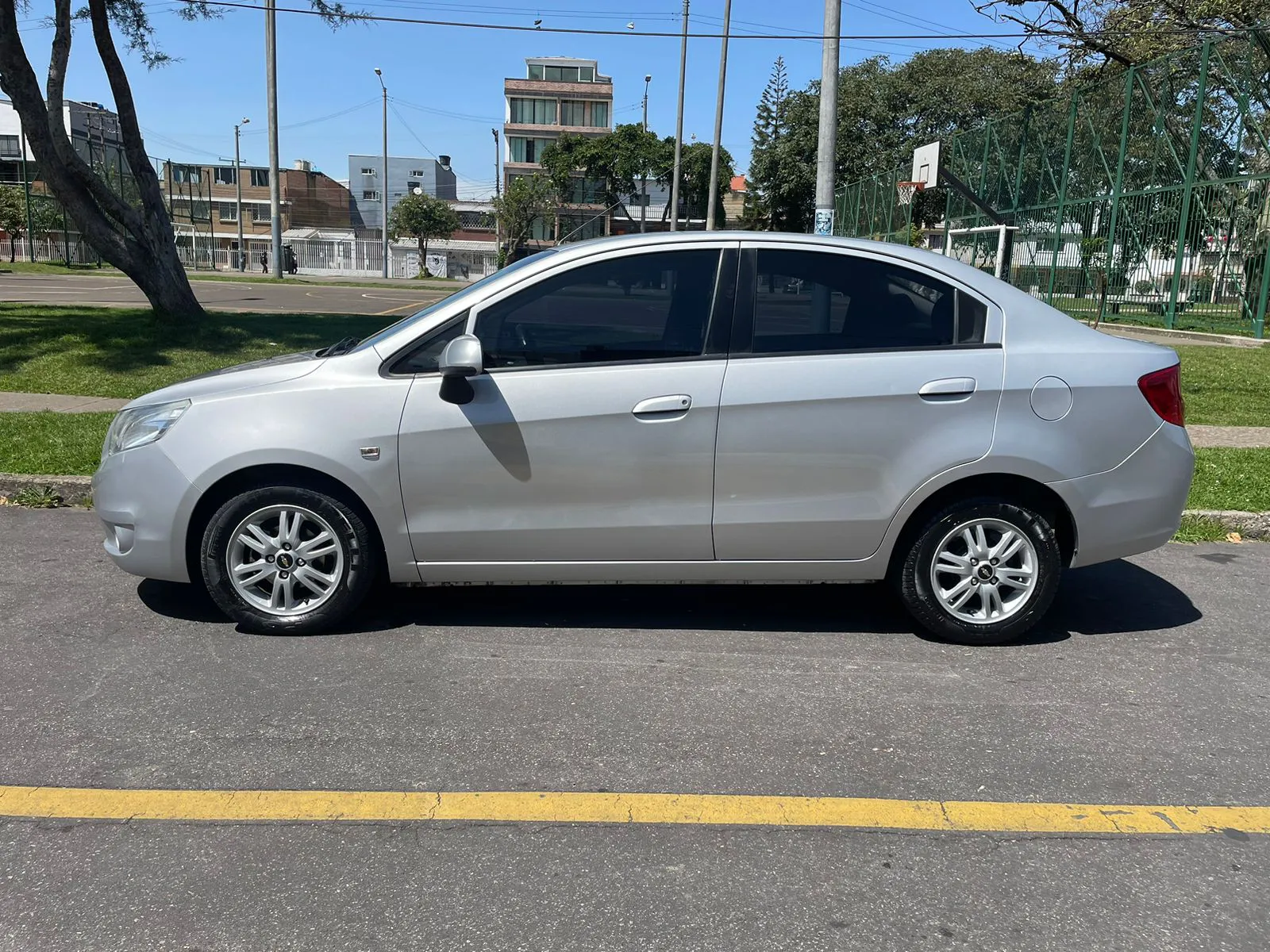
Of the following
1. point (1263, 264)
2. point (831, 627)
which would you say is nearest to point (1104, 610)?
point (831, 627)

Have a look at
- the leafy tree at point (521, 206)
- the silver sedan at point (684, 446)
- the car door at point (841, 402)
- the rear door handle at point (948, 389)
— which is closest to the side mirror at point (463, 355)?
the silver sedan at point (684, 446)

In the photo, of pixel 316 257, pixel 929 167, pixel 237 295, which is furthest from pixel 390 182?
pixel 929 167

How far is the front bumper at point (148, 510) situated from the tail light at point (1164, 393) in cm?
410

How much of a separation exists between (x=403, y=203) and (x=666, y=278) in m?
69.6

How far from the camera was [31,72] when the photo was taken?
12750 millimetres

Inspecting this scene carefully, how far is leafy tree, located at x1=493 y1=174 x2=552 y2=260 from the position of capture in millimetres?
66438

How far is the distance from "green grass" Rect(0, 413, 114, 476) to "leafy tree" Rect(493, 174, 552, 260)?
2306 inches

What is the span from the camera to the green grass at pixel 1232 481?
23.0ft

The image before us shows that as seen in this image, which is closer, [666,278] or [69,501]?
[666,278]

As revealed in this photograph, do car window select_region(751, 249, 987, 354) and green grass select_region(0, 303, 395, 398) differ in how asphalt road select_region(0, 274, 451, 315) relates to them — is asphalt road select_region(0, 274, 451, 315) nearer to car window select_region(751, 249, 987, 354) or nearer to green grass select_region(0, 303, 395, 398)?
green grass select_region(0, 303, 395, 398)

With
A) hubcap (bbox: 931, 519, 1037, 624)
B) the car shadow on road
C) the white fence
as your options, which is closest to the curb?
the car shadow on road

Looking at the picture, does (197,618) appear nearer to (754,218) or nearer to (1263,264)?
(1263,264)

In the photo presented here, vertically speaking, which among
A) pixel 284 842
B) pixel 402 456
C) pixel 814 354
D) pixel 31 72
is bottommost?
pixel 284 842

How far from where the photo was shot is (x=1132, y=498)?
15.3 feet
